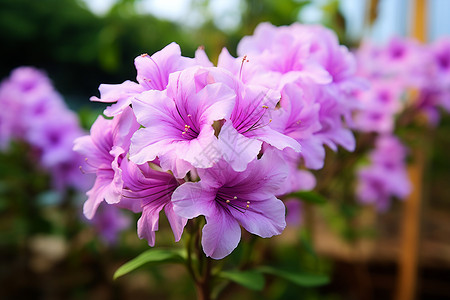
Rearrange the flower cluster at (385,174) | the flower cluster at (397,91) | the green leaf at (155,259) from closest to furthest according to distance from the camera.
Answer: the green leaf at (155,259) → the flower cluster at (397,91) → the flower cluster at (385,174)

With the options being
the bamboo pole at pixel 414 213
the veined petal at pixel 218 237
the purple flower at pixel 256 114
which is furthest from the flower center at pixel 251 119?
the bamboo pole at pixel 414 213

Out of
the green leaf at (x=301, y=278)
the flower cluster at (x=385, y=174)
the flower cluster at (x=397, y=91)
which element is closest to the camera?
the green leaf at (x=301, y=278)

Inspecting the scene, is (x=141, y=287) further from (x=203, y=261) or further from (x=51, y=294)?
(x=203, y=261)

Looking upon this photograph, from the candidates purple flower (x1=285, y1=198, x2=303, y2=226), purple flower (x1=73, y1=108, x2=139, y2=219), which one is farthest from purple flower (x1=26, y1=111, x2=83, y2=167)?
purple flower (x1=285, y1=198, x2=303, y2=226)

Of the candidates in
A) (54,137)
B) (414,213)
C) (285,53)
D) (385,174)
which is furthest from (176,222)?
(414,213)

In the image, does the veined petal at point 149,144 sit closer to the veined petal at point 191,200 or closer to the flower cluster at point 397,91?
the veined petal at point 191,200

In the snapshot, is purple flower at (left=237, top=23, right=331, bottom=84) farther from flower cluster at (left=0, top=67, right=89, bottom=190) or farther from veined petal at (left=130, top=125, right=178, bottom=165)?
flower cluster at (left=0, top=67, right=89, bottom=190)
